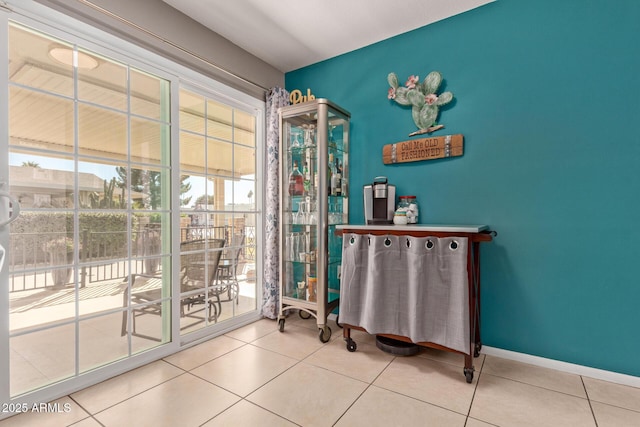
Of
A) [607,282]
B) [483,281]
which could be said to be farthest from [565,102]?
[483,281]

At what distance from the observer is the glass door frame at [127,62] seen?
1.59 meters

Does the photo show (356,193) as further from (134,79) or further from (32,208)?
(32,208)

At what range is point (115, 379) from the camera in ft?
6.48

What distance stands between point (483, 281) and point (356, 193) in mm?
1321

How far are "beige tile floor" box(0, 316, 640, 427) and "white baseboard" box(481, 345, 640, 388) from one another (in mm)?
46

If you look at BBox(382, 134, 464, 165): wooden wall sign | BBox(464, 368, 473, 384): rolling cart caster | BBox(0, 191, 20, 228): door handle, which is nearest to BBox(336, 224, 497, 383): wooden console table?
BBox(464, 368, 473, 384): rolling cart caster

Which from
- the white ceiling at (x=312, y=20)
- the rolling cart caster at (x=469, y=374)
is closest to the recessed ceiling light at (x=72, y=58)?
the white ceiling at (x=312, y=20)

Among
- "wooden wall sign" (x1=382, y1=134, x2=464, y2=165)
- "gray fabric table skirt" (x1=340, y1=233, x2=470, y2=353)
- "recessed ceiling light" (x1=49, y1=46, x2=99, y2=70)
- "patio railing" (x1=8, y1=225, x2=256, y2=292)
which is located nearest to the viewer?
"patio railing" (x1=8, y1=225, x2=256, y2=292)

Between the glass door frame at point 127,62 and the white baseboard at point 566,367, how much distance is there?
2.20 metres

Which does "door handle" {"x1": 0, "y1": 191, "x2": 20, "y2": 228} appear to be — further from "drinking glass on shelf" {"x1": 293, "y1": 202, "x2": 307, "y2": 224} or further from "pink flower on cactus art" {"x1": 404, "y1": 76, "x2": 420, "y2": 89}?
"pink flower on cactus art" {"x1": 404, "y1": 76, "x2": 420, "y2": 89}

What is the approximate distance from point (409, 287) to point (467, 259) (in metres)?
Answer: 0.43

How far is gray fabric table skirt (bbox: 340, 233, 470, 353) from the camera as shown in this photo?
76.0 inches

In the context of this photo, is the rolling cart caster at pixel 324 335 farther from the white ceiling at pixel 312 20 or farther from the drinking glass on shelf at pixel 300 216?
the white ceiling at pixel 312 20

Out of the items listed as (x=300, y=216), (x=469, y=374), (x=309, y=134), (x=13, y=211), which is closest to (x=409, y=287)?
(x=469, y=374)
